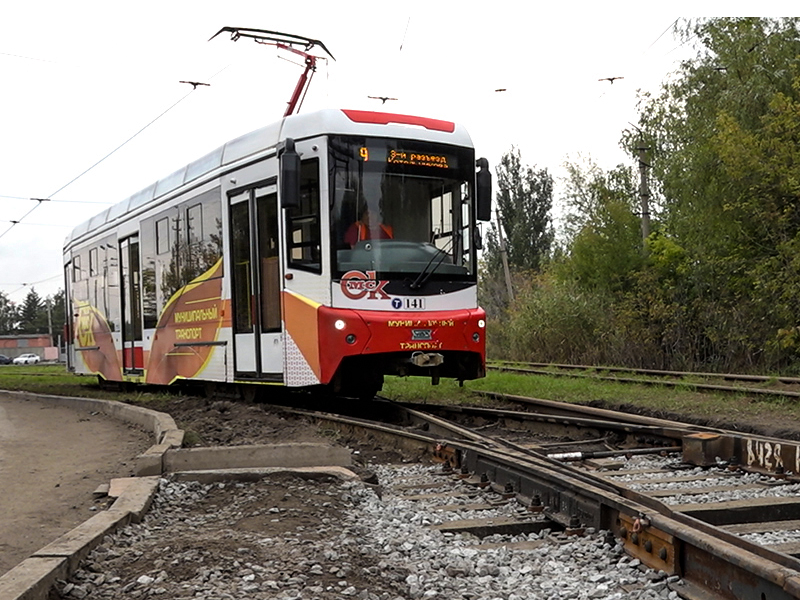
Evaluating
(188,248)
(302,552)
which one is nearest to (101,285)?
(188,248)

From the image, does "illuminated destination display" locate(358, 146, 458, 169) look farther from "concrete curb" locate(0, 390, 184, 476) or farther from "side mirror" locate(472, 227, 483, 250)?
"concrete curb" locate(0, 390, 184, 476)

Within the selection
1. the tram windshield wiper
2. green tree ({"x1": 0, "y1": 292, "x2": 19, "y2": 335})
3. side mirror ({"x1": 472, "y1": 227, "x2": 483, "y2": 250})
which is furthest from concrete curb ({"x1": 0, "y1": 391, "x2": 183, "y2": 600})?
green tree ({"x1": 0, "y1": 292, "x2": 19, "y2": 335})

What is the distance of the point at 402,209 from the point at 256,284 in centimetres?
220

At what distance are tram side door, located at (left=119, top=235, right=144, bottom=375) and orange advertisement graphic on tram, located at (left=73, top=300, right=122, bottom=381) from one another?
2.47 ft

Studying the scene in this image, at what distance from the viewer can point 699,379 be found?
612 inches

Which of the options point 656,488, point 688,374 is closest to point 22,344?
point 688,374

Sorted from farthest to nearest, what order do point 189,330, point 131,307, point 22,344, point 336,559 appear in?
point 22,344
point 131,307
point 189,330
point 336,559

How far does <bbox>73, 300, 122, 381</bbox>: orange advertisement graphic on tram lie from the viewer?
1747 centimetres

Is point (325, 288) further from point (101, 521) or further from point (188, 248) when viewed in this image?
point (101, 521)

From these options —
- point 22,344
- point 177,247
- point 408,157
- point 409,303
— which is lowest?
point 22,344

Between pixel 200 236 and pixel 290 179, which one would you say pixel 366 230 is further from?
pixel 200 236

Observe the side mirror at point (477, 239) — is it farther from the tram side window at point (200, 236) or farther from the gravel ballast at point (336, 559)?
the gravel ballast at point (336, 559)

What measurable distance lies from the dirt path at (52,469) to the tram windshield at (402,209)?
3324 millimetres

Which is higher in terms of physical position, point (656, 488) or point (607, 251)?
point (607, 251)
